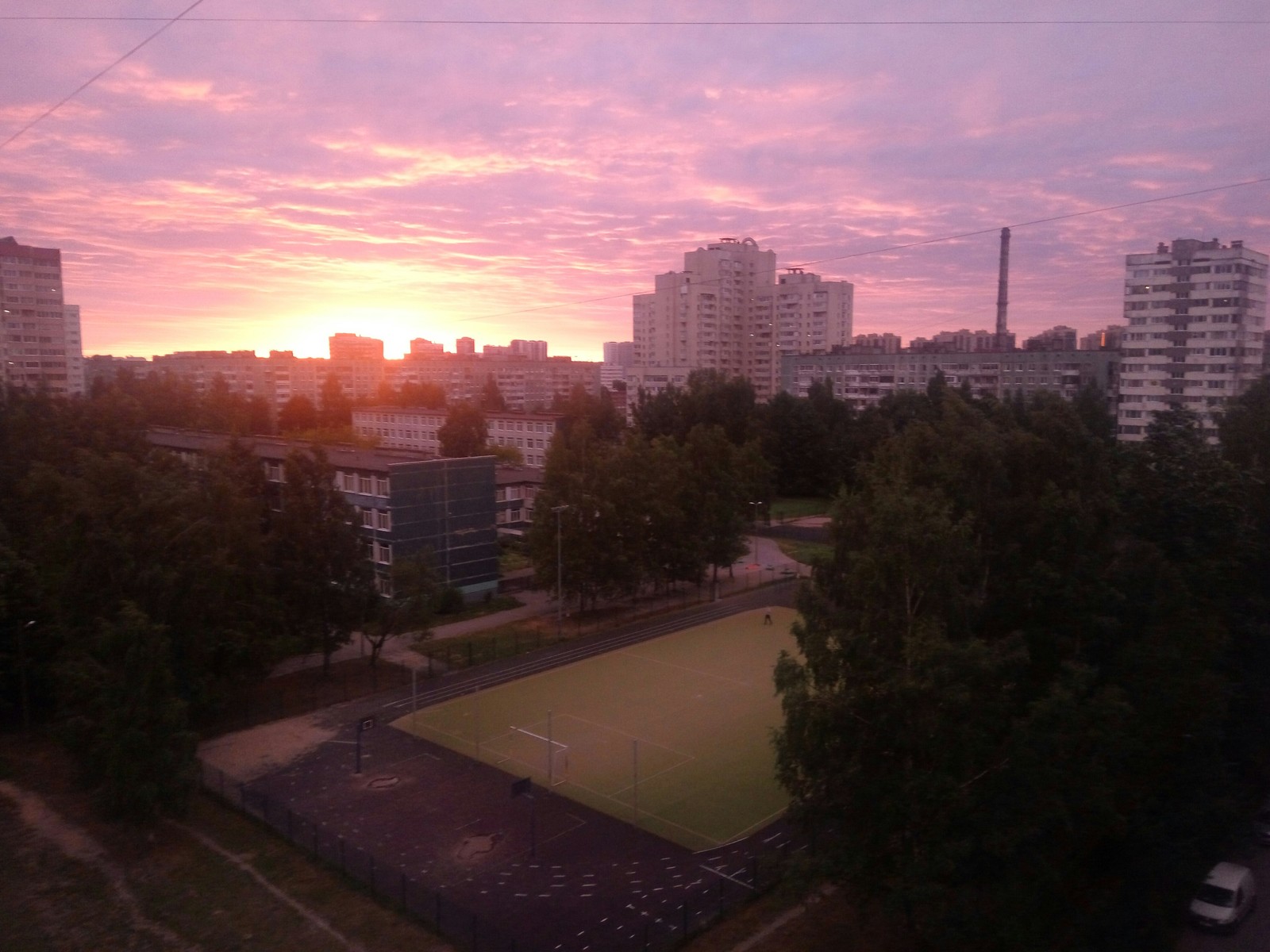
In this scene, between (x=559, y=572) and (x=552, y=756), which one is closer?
(x=552, y=756)

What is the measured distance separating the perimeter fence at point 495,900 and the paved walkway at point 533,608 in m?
9.50

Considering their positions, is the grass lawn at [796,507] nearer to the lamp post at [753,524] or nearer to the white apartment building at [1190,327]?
the lamp post at [753,524]

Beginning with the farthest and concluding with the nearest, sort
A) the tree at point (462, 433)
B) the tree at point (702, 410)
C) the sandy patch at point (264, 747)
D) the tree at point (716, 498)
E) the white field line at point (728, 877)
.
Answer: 1. the tree at point (702, 410)
2. the tree at point (462, 433)
3. the tree at point (716, 498)
4. the sandy patch at point (264, 747)
5. the white field line at point (728, 877)

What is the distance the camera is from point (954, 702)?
982cm

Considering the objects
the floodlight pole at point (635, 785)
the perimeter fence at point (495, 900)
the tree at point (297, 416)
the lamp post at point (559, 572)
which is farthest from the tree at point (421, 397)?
the perimeter fence at point (495, 900)

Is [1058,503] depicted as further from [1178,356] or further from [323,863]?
[1178,356]

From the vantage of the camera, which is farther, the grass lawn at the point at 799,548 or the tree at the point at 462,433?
the tree at the point at 462,433

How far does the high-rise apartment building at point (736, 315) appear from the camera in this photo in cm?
9381

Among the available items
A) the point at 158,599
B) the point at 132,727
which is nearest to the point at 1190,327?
the point at 158,599

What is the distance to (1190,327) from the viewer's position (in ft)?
164

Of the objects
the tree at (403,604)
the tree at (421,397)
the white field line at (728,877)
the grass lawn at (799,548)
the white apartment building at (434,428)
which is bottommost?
the grass lawn at (799,548)

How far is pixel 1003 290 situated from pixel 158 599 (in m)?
73.5

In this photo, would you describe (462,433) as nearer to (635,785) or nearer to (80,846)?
(635,785)

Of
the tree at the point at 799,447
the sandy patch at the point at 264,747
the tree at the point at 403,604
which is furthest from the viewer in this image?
the tree at the point at 799,447
